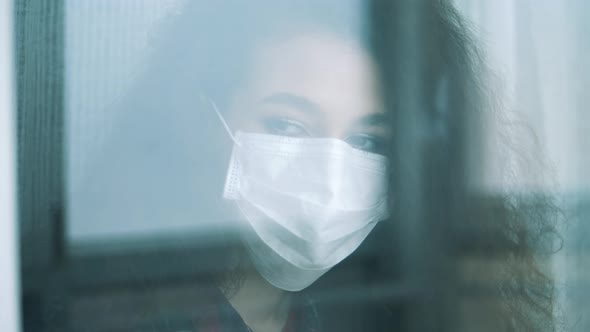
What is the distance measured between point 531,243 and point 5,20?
4.03ft

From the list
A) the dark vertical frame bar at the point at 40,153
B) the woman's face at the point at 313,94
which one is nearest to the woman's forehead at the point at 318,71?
the woman's face at the point at 313,94

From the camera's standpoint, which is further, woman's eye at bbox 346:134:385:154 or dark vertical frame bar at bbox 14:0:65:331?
woman's eye at bbox 346:134:385:154

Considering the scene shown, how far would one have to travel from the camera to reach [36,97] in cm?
104

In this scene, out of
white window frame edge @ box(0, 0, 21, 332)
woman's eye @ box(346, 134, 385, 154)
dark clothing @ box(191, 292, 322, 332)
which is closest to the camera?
white window frame edge @ box(0, 0, 21, 332)

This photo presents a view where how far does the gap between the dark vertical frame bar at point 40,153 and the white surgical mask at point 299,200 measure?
0.35 metres

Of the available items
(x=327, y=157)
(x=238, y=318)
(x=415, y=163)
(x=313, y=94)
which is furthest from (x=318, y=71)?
(x=238, y=318)

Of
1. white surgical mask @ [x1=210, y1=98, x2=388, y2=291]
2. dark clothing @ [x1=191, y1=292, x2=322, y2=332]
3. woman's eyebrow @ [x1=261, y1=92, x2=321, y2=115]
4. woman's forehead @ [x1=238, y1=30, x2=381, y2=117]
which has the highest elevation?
woman's forehead @ [x1=238, y1=30, x2=381, y2=117]

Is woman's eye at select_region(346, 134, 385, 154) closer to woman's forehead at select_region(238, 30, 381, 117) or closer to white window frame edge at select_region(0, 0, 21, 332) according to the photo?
woman's forehead at select_region(238, 30, 381, 117)

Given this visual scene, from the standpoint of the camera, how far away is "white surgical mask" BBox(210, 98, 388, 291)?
125 cm

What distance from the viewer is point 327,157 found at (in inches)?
50.4

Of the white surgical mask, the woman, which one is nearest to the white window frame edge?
the woman

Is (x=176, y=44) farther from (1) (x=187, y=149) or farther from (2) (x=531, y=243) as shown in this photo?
(2) (x=531, y=243)

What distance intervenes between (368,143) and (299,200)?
205 millimetres

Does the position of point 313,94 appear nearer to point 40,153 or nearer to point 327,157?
point 327,157
